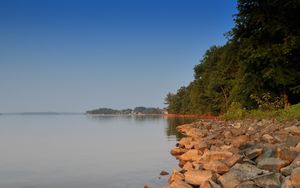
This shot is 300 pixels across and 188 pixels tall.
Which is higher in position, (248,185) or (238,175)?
(238,175)

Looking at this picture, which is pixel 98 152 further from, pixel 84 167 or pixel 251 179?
pixel 251 179

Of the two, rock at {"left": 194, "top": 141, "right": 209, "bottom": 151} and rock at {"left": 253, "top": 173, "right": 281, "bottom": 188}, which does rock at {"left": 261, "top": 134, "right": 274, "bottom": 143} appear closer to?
rock at {"left": 194, "top": 141, "right": 209, "bottom": 151}

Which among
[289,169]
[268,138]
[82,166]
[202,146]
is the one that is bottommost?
[82,166]

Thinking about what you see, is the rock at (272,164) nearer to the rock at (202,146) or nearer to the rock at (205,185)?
the rock at (205,185)

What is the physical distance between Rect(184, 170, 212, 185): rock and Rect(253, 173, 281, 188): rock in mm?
1755

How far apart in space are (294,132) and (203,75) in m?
64.4

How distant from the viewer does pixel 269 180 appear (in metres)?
8.41

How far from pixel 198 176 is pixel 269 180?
2247mm

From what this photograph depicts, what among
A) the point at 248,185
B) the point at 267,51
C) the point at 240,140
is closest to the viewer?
the point at 248,185

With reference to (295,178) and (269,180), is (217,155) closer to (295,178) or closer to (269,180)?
(269,180)

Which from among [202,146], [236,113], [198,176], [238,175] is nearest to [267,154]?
[238,175]

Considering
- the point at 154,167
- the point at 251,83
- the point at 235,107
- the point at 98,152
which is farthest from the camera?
the point at 235,107

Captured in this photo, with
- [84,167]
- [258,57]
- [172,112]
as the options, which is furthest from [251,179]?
[172,112]

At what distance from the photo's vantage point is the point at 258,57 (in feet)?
93.2
